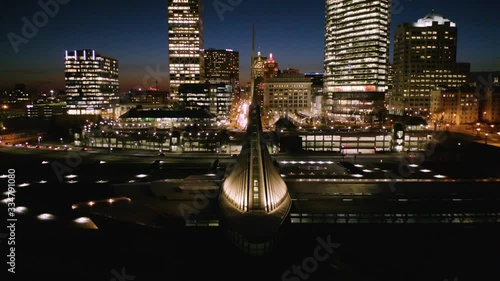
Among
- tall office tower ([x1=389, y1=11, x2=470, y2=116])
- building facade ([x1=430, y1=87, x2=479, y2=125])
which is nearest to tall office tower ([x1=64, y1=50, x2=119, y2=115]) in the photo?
tall office tower ([x1=389, y1=11, x2=470, y2=116])

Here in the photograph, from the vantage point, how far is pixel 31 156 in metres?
53.7

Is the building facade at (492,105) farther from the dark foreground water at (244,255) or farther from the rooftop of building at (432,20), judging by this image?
the dark foreground water at (244,255)

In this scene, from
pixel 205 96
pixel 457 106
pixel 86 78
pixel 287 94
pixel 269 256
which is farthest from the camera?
pixel 86 78

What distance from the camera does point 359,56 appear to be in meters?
135

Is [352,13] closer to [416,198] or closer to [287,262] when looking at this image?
[416,198]

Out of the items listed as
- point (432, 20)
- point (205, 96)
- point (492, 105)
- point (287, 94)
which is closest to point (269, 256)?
point (492, 105)

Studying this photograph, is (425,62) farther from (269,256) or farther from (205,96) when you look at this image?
(269,256)

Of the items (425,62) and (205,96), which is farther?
(425,62)

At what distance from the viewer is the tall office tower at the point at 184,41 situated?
146m

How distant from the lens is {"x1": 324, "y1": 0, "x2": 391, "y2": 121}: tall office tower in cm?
12962

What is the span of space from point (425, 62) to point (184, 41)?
90312mm

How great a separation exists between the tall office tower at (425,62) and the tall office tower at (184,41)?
77904mm

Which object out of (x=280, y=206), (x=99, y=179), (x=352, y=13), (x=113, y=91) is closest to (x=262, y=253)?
(x=280, y=206)

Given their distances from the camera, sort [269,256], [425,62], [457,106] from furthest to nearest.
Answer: [425,62], [457,106], [269,256]
